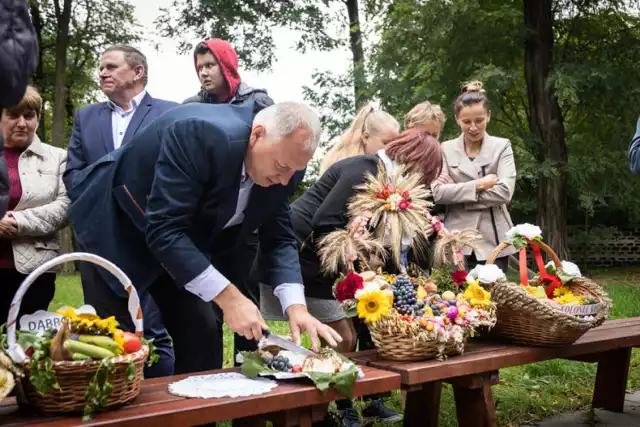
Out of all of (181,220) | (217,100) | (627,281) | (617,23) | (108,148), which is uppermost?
(617,23)

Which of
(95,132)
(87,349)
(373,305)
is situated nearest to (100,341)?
(87,349)

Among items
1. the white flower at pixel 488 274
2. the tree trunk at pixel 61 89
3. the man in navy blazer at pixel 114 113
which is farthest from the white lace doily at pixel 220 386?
the tree trunk at pixel 61 89

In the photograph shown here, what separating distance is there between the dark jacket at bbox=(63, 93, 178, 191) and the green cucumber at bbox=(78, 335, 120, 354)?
170 centimetres

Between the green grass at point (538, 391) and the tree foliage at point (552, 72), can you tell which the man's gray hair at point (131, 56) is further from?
the tree foliage at point (552, 72)

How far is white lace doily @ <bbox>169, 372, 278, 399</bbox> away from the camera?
86.0 inches

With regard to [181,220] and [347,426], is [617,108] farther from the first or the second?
[181,220]

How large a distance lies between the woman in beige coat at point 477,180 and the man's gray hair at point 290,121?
1.90m

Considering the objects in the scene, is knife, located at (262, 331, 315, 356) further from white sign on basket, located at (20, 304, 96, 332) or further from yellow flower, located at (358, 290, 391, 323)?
white sign on basket, located at (20, 304, 96, 332)

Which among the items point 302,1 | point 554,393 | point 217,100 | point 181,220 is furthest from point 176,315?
point 302,1

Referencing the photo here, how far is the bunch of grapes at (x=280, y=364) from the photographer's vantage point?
7.93 ft

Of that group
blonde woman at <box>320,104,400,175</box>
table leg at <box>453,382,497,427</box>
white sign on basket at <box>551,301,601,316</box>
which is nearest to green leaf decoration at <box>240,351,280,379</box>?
table leg at <box>453,382,497,427</box>

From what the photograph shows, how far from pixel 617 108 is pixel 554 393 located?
872cm

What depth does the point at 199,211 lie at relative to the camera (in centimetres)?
252

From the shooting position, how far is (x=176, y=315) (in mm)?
2869
